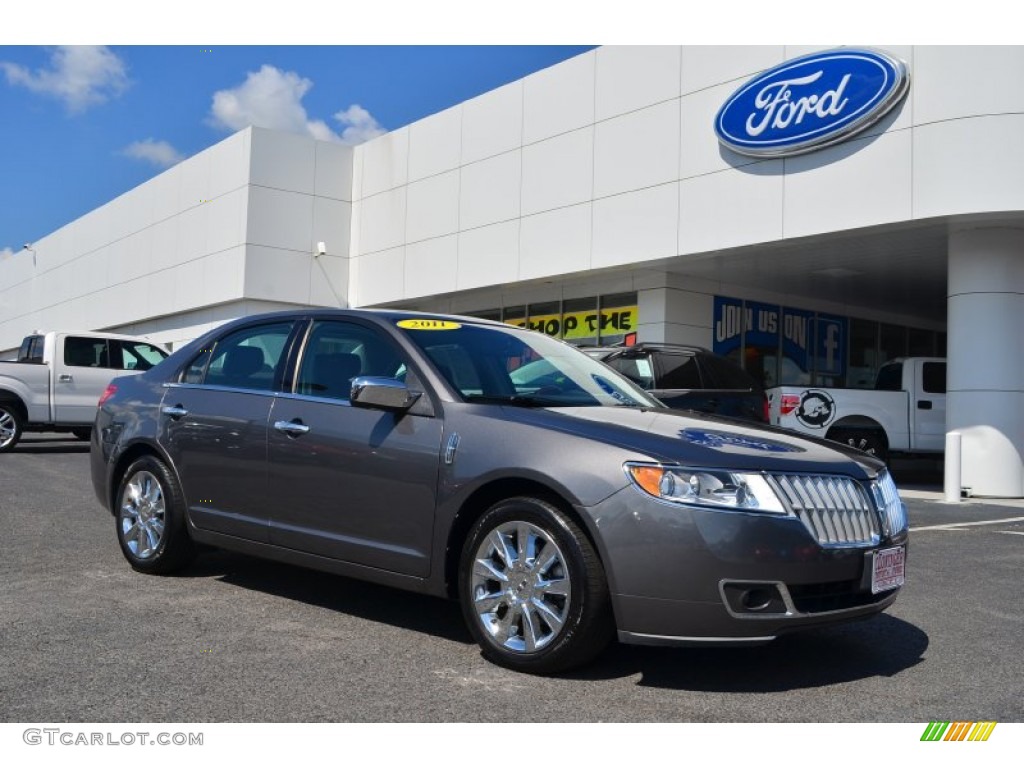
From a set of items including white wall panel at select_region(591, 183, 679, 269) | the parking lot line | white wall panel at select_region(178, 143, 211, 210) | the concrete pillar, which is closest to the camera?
the parking lot line

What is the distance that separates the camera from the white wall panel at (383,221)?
24.1m

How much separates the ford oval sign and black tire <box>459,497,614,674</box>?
39.2 feet

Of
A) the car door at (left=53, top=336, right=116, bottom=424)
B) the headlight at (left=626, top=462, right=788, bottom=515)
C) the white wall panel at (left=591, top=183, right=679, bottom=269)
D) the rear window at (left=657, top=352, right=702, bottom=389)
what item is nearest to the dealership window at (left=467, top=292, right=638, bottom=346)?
the white wall panel at (left=591, top=183, right=679, bottom=269)

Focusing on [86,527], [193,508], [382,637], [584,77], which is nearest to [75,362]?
[86,527]

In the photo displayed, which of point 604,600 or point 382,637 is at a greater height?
point 604,600

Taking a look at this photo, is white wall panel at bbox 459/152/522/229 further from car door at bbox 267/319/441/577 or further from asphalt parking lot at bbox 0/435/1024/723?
car door at bbox 267/319/441/577

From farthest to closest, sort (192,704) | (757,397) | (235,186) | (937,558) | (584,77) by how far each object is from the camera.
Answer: (235,186), (584,77), (757,397), (937,558), (192,704)

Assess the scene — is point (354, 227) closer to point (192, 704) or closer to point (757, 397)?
point (757, 397)

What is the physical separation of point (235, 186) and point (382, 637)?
23233 mm

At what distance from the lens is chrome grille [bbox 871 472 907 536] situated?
430 centimetres

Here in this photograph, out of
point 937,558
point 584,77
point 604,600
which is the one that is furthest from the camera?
point 584,77

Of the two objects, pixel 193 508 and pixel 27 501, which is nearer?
pixel 193 508

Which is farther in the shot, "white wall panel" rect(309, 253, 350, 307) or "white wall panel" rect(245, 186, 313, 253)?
"white wall panel" rect(309, 253, 350, 307)
